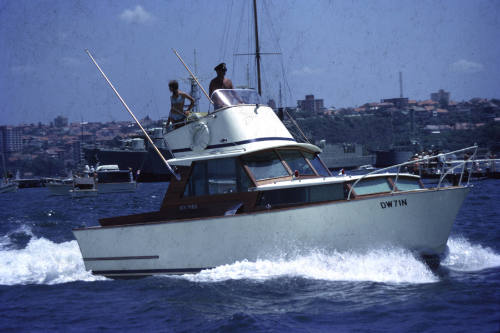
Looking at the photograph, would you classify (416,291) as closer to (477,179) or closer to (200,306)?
(200,306)

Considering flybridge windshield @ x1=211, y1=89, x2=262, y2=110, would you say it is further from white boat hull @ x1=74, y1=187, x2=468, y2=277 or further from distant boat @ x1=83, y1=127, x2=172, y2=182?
distant boat @ x1=83, y1=127, x2=172, y2=182

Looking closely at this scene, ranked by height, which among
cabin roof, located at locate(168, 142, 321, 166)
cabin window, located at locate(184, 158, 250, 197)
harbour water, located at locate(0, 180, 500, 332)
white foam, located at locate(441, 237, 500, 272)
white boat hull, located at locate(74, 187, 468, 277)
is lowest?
harbour water, located at locate(0, 180, 500, 332)

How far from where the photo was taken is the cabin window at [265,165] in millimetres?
11133

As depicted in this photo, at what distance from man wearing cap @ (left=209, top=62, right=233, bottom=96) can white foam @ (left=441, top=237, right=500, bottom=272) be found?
5915mm

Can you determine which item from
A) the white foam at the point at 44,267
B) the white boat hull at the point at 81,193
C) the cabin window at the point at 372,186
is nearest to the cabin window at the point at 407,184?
the cabin window at the point at 372,186

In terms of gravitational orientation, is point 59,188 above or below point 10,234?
above

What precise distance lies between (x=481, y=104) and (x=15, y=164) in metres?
83.6

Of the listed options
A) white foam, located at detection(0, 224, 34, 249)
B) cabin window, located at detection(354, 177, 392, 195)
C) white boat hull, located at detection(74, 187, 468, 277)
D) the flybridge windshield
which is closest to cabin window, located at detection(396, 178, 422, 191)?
cabin window, located at detection(354, 177, 392, 195)

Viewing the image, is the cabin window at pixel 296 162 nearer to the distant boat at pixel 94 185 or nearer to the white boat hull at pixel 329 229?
the white boat hull at pixel 329 229

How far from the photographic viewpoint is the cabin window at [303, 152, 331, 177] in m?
11.9

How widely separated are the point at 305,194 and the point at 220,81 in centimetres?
386

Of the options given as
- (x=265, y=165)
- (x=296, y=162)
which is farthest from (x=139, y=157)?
(x=265, y=165)

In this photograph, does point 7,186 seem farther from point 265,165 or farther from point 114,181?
point 265,165

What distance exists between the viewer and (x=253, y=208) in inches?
422
